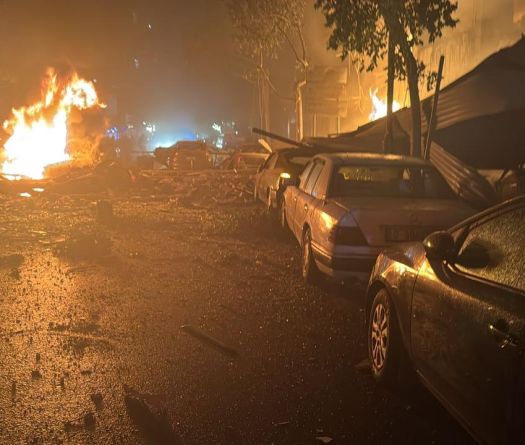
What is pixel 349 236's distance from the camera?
5.96 meters

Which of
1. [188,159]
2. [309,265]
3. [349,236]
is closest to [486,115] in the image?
[309,265]

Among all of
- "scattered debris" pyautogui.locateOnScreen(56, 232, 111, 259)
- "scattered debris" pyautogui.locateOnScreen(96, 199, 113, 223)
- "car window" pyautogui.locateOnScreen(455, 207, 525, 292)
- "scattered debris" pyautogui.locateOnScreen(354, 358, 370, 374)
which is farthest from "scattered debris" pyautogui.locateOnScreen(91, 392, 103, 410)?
"scattered debris" pyautogui.locateOnScreen(96, 199, 113, 223)

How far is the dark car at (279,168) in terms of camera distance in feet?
40.7

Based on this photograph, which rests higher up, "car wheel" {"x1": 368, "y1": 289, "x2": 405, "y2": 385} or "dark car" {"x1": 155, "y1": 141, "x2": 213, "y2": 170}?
"dark car" {"x1": 155, "y1": 141, "x2": 213, "y2": 170}

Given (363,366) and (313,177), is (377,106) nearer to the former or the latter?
(313,177)

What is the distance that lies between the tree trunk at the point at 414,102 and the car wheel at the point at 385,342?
705 centimetres

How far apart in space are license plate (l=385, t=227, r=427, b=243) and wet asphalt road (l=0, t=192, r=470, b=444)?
0.93 m

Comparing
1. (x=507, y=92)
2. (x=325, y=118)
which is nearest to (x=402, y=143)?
(x=507, y=92)

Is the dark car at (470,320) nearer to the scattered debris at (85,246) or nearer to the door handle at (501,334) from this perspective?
the door handle at (501,334)

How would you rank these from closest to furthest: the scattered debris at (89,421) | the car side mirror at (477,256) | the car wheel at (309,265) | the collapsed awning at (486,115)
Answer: the car side mirror at (477,256) < the scattered debris at (89,421) < the car wheel at (309,265) < the collapsed awning at (486,115)

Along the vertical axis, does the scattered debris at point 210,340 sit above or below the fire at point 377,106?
below

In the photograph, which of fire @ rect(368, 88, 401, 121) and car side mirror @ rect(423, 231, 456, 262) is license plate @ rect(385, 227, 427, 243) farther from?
fire @ rect(368, 88, 401, 121)

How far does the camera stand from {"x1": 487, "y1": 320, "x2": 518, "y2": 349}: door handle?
2539 mm

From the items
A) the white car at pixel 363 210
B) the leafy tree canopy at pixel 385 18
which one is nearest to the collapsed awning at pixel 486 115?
the leafy tree canopy at pixel 385 18
